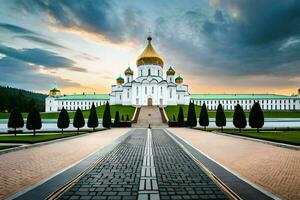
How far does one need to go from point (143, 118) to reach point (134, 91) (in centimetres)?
2374

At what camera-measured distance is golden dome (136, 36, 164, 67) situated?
248 feet

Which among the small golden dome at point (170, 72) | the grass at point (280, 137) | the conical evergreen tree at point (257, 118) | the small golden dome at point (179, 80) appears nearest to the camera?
the grass at point (280, 137)

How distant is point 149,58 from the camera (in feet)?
248

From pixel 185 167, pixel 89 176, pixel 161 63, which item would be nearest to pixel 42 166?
pixel 89 176

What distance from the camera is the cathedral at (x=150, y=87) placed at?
238 ft

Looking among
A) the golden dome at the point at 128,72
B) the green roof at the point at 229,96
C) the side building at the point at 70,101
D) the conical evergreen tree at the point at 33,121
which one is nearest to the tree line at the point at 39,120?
the conical evergreen tree at the point at 33,121

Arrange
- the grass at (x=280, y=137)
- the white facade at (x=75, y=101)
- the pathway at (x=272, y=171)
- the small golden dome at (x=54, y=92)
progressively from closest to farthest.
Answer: the pathway at (x=272, y=171)
the grass at (x=280, y=137)
the white facade at (x=75, y=101)
the small golden dome at (x=54, y=92)

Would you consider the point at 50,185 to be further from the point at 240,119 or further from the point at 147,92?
the point at 147,92

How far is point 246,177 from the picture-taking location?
739 cm

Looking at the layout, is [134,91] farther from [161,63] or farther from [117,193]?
[117,193]

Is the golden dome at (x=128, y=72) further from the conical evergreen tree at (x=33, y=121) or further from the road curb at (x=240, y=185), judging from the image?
the road curb at (x=240, y=185)

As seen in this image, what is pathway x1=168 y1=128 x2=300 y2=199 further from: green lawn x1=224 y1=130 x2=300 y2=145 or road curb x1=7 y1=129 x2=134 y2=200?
road curb x1=7 y1=129 x2=134 y2=200

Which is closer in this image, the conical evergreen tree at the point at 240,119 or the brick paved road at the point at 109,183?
the brick paved road at the point at 109,183

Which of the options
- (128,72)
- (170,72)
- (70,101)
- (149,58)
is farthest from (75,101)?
(149,58)
